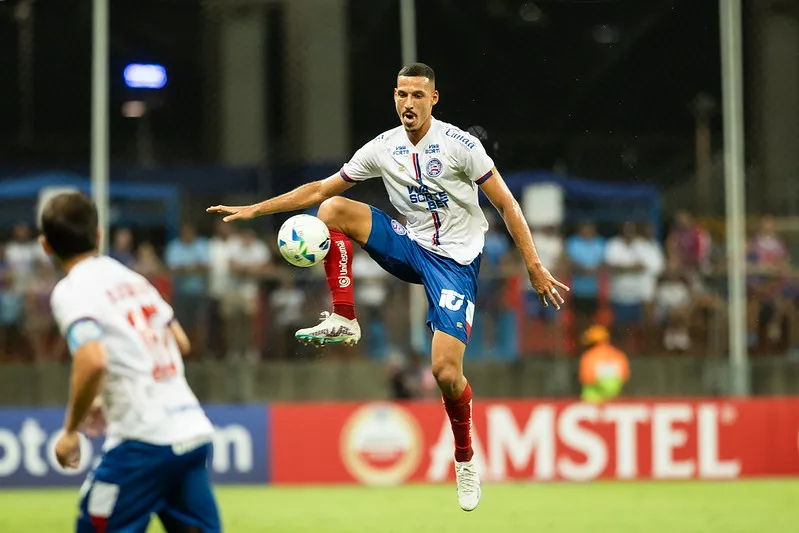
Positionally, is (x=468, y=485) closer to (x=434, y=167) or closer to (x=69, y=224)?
(x=434, y=167)

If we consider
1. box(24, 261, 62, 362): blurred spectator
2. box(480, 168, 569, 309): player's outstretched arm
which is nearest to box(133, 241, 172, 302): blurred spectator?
box(24, 261, 62, 362): blurred spectator

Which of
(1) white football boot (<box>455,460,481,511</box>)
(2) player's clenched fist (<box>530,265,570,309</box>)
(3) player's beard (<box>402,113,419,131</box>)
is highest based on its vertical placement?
(3) player's beard (<box>402,113,419,131</box>)

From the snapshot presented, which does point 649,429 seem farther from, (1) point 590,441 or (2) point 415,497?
(2) point 415,497

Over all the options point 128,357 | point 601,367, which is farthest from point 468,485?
point 601,367

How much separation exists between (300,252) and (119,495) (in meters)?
3.28

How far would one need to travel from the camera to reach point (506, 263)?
17.0 metres

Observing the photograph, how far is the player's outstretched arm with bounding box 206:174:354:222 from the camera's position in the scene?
9.09 meters

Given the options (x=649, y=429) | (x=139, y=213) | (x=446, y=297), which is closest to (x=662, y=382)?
(x=649, y=429)

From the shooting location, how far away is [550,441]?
16734 mm

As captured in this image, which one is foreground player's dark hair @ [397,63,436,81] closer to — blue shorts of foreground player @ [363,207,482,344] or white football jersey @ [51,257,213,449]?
blue shorts of foreground player @ [363,207,482,344]

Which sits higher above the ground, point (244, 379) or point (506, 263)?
point (506, 263)

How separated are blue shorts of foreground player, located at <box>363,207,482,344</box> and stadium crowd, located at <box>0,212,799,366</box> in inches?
288

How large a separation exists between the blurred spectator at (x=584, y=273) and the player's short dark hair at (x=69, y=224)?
11442 mm

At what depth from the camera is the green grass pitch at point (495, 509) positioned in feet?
39.5
